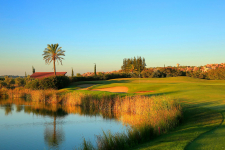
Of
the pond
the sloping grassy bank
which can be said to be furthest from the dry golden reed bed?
the pond

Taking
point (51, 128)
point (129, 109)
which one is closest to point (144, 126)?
point (51, 128)

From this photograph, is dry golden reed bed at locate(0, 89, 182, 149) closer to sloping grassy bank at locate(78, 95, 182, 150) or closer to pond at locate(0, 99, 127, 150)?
sloping grassy bank at locate(78, 95, 182, 150)

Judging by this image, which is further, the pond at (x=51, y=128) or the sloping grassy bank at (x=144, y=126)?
the pond at (x=51, y=128)

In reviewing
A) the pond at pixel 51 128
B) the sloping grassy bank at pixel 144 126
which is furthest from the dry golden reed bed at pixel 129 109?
the pond at pixel 51 128

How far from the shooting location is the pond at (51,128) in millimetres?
10891

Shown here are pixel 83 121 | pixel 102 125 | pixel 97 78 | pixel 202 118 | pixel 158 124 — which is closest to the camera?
pixel 158 124

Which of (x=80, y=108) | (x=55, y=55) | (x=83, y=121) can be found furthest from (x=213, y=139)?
(x=55, y=55)

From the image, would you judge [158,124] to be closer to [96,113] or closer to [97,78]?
[96,113]

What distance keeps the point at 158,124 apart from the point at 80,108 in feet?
40.2

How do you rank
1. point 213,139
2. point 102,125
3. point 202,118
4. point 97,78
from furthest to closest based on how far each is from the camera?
point 97,78, point 102,125, point 202,118, point 213,139

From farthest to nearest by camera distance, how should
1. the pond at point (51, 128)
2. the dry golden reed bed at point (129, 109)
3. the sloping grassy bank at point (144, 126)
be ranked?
the pond at point (51, 128) → the dry golden reed bed at point (129, 109) → the sloping grassy bank at point (144, 126)

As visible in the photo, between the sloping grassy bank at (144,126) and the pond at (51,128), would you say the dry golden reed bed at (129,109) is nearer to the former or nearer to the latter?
the sloping grassy bank at (144,126)

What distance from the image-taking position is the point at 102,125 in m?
14.5

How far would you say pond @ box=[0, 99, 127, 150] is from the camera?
35.7ft
